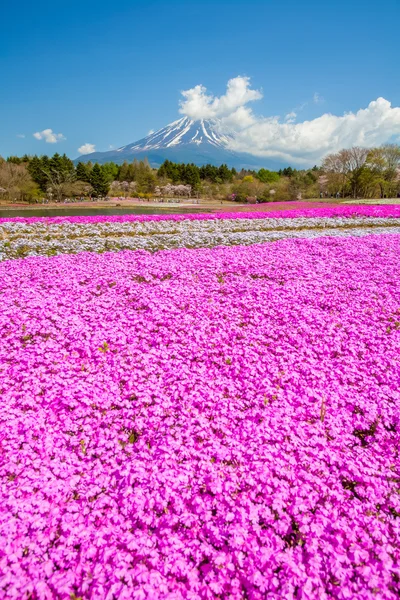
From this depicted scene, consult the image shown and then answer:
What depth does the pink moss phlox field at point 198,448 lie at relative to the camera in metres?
3.18

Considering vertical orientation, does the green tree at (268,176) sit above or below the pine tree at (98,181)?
above

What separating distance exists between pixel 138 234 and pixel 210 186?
304 feet

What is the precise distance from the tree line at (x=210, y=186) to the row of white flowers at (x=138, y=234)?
183ft

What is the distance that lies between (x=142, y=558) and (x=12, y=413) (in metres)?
2.91

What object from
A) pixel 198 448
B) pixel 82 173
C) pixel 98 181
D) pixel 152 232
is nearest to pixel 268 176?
pixel 98 181

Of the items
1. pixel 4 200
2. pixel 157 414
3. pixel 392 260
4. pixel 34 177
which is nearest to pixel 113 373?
pixel 157 414

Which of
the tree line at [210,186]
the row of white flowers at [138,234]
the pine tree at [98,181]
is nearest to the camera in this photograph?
the row of white flowers at [138,234]

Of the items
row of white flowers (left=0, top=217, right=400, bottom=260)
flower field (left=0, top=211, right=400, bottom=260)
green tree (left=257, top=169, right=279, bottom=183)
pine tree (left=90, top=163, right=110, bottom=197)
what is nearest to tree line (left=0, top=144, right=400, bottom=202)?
pine tree (left=90, top=163, right=110, bottom=197)

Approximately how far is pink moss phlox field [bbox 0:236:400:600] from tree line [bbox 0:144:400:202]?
79.7 m

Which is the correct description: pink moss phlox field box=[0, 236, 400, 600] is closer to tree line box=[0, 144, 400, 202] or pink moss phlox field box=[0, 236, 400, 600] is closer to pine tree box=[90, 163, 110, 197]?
tree line box=[0, 144, 400, 202]

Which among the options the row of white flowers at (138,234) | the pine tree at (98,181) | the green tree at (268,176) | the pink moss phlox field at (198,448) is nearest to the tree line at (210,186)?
the pine tree at (98,181)

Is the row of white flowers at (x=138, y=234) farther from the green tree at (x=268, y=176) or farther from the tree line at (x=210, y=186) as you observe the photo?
the green tree at (x=268, y=176)

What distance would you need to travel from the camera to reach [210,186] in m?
110

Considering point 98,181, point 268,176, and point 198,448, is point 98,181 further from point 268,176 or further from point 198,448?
point 198,448
